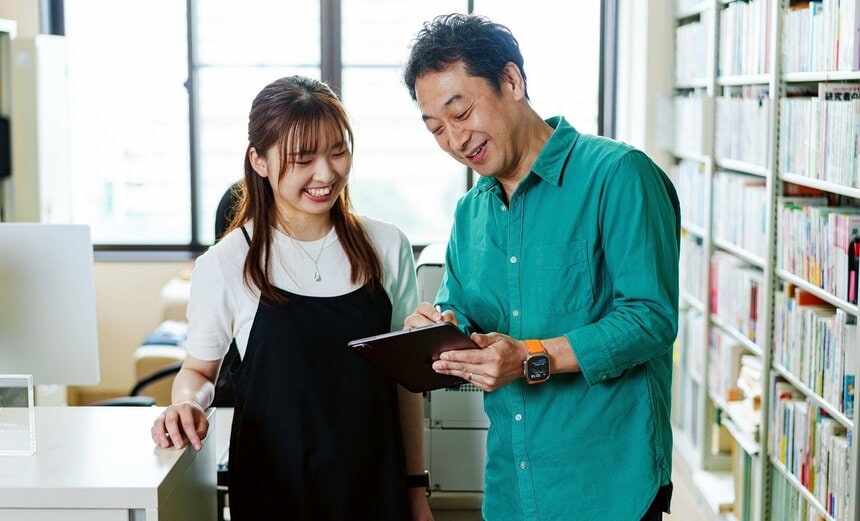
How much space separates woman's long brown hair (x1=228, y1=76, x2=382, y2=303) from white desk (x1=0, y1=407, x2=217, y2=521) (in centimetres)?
32

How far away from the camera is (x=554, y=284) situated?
1582 millimetres

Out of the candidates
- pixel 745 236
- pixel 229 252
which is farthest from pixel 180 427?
pixel 745 236

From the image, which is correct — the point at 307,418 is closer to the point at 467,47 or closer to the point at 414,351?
the point at 414,351

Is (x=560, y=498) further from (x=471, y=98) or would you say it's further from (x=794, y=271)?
(x=794, y=271)

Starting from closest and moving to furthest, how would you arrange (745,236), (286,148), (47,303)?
(286,148)
(47,303)
(745,236)

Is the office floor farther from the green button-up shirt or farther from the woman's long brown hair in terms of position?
the woman's long brown hair

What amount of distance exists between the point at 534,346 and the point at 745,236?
2234 mm

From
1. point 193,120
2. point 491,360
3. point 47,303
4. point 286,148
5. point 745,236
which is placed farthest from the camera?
point 193,120

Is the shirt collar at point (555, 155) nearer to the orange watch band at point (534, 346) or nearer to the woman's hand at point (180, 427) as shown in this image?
the orange watch band at point (534, 346)

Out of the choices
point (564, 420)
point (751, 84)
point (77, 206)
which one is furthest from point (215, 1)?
point (564, 420)

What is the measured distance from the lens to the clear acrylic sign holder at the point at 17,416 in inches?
63.1

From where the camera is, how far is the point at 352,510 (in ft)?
5.59

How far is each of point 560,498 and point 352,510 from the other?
1.18 ft

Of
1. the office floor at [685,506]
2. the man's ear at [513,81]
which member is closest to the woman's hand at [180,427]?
the man's ear at [513,81]
